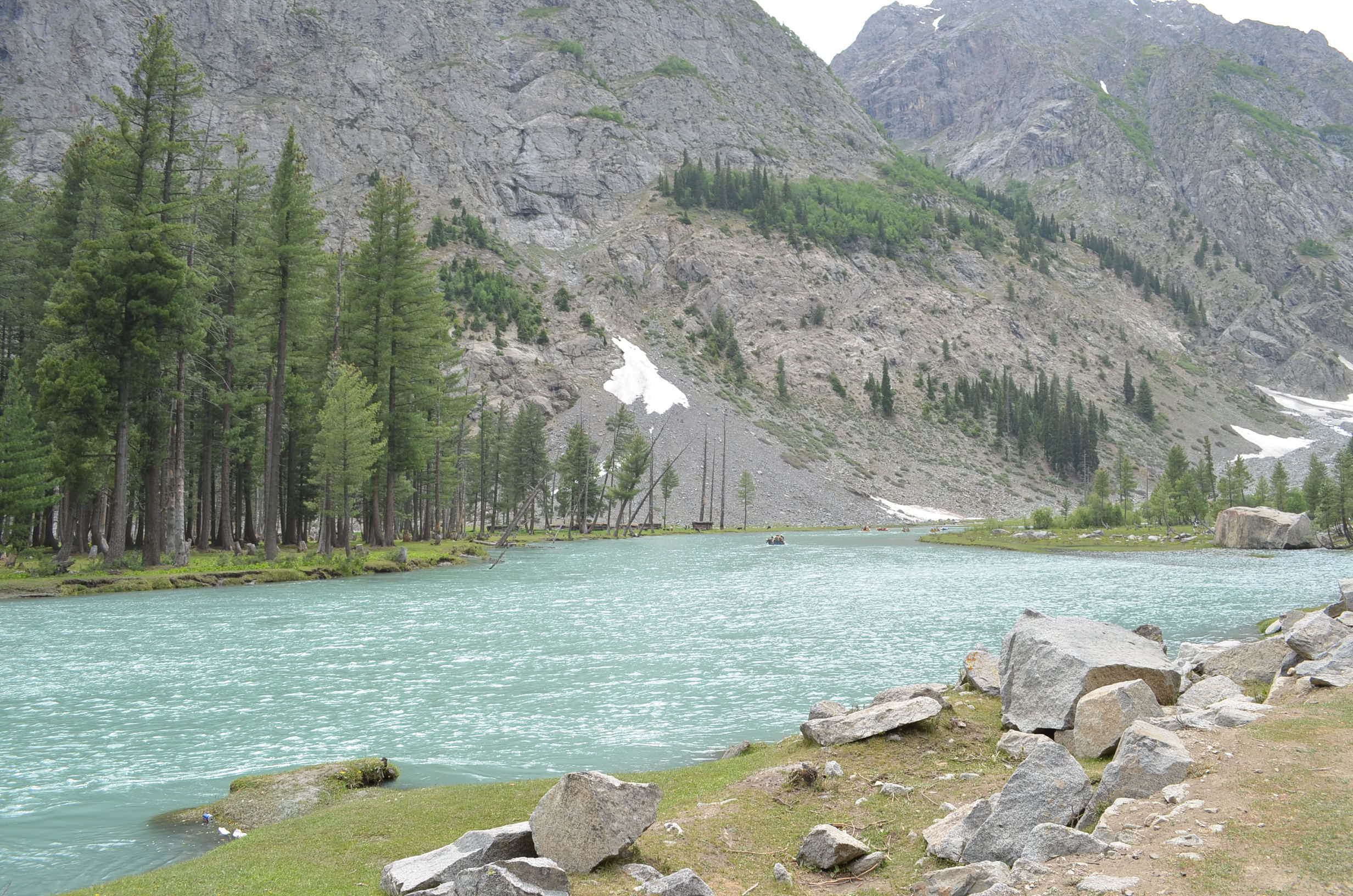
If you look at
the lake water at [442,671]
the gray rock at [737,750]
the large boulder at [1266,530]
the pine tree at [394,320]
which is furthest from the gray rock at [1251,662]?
the large boulder at [1266,530]

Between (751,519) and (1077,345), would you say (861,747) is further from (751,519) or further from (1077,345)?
(1077,345)

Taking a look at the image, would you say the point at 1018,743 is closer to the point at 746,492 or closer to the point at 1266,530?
the point at 1266,530

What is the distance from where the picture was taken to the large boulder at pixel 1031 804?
7.38 meters

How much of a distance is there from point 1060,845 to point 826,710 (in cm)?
717

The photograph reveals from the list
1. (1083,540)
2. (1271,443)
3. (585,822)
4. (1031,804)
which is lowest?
(1083,540)

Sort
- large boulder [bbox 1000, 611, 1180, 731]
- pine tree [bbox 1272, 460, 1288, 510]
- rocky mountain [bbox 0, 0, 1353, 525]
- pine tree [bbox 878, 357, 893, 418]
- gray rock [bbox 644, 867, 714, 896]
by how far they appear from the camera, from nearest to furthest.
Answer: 1. gray rock [bbox 644, 867, 714, 896]
2. large boulder [bbox 1000, 611, 1180, 731]
3. pine tree [bbox 1272, 460, 1288, 510]
4. rocky mountain [bbox 0, 0, 1353, 525]
5. pine tree [bbox 878, 357, 893, 418]

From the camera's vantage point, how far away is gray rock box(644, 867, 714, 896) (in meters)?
6.80

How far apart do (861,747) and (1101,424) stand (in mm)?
170795

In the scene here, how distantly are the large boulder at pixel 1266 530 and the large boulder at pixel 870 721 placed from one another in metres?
71.4

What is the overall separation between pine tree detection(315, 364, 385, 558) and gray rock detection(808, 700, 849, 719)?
123 ft

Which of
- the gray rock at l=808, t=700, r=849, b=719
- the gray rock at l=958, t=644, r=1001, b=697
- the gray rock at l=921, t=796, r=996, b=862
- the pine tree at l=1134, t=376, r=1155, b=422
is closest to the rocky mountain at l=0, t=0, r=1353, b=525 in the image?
the pine tree at l=1134, t=376, r=1155, b=422

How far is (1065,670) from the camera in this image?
12.0 meters

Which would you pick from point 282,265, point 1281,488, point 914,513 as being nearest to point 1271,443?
point 1281,488

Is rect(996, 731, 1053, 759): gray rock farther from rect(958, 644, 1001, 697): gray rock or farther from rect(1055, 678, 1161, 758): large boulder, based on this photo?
rect(958, 644, 1001, 697): gray rock
